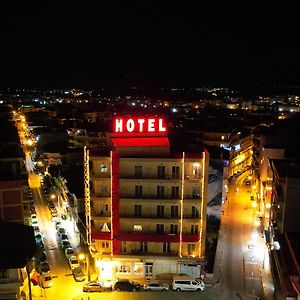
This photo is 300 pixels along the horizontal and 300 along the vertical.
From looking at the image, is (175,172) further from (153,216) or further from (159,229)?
(159,229)

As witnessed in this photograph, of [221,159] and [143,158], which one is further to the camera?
[221,159]

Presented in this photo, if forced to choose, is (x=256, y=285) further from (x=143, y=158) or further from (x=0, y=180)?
(x=0, y=180)

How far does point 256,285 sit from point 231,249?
7.45 metres

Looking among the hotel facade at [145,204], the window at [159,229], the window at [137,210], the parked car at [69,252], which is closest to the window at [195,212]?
the hotel facade at [145,204]

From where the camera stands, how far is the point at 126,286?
113 ft

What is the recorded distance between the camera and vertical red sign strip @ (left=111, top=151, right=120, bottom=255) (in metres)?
35.1

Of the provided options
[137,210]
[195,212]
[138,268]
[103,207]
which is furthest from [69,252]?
[195,212]

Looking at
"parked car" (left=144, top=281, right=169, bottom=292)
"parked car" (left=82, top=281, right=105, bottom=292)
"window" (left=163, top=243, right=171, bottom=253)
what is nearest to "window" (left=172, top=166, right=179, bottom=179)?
"window" (left=163, top=243, right=171, bottom=253)

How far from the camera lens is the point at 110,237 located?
119 ft

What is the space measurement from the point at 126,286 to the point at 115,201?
7.41 meters

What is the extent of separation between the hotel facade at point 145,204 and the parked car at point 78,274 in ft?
5.56

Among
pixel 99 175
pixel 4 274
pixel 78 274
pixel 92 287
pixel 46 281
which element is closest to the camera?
pixel 4 274

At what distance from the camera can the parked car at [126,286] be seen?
3444cm

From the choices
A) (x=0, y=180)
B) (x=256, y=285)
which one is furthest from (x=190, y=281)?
(x=0, y=180)
